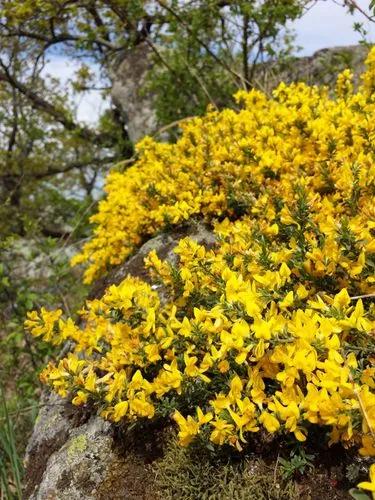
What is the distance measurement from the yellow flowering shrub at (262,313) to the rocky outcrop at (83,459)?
0.54ft

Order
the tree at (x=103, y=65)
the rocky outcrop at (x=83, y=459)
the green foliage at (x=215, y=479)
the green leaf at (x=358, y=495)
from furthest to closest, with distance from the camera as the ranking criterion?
the tree at (x=103, y=65), the rocky outcrop at (x=83, y=459), the green foliage at (x=215, y=479), the green leaf at (x=358, y=495)

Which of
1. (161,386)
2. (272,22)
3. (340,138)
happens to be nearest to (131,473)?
(161,386)

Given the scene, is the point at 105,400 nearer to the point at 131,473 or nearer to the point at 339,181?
the point at 131,473

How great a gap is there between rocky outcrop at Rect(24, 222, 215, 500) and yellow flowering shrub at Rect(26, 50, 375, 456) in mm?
165

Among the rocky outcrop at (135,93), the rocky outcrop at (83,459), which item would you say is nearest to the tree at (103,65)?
the rocky outcrop at (135,93)

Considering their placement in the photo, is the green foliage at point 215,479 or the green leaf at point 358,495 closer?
the green leaf at point 358,495

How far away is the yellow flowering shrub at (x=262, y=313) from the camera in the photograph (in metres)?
1.59

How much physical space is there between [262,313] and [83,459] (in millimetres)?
1065

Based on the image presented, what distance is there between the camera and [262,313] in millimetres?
1902

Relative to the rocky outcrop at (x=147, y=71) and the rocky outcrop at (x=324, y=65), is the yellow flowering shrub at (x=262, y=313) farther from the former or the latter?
the rocky outcrop at (x=324, y=65)

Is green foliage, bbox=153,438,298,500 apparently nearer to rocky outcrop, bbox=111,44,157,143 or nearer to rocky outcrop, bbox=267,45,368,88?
rocky outcrop, bbox=267,45,368,88

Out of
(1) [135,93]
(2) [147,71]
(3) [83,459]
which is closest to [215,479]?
(3) [83,459]

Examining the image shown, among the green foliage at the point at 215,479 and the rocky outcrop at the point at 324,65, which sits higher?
the rocky outcrop at the point at 324,65

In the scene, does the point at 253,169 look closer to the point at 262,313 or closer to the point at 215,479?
the point at 262,313
